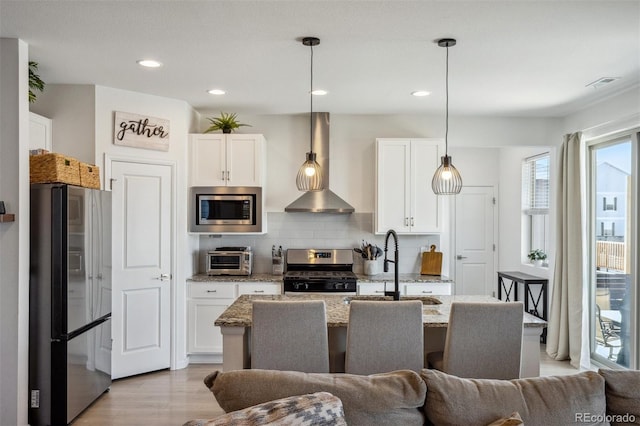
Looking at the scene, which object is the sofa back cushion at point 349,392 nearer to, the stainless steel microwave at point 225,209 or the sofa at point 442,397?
the sofa at point 442,397

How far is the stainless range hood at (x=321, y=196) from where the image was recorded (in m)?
5.23

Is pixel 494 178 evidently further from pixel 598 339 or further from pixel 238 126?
pixel 238 126

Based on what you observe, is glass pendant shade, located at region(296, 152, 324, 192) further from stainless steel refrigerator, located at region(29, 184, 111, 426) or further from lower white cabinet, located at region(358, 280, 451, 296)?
lower white cabinet, located at region(358, 280, 451, 296)

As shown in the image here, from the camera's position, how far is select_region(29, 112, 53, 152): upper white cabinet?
3.91 metres

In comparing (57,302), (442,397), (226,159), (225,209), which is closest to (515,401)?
(442,397)

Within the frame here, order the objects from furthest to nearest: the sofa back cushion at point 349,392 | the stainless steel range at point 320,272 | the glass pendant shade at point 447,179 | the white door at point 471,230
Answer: the white door at point 471,230, the stainless steel range at point 320,272, the glass pendant shade at point 447,179, the sofa back cushion at point 349,392

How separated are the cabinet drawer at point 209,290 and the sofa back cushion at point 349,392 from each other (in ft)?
10.2

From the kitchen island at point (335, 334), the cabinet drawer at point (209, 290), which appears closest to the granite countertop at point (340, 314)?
the kitchen island at point (335, 334)

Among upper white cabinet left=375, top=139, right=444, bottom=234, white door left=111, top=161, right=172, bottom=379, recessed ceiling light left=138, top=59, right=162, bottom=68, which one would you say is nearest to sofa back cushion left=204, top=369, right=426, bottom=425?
recessed ceiling light left=138, top=59, right=162, bottom=68

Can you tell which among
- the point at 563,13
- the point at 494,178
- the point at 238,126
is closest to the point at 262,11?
the point at 563,13

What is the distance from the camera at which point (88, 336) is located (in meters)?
3.72

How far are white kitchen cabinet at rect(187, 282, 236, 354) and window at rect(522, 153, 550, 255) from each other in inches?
155

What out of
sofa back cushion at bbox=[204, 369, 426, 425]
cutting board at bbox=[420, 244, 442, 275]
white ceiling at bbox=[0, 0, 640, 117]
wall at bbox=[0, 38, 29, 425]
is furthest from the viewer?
cutting board at bbox=[420, 244, 442, 275]

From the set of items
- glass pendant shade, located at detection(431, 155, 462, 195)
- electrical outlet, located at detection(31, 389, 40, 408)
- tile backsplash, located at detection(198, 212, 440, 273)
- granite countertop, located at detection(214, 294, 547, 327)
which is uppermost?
glass pendant shade, located at detection(431, 155, 462, 195)
